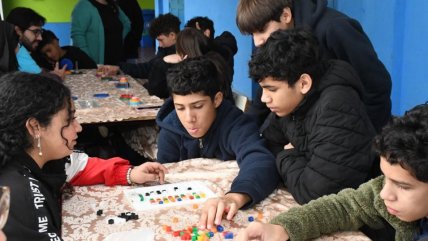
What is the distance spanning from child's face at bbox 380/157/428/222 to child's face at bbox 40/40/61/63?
4384mm

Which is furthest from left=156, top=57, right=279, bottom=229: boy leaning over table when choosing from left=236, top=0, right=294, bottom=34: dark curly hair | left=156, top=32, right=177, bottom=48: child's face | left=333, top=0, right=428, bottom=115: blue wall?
left=156, top=32, right=177, bottom=48: child's face

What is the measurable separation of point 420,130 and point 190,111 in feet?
3.67

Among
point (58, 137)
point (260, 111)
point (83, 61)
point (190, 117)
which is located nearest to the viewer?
point (58, 137)

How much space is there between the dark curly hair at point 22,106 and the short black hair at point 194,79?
27.3 inches

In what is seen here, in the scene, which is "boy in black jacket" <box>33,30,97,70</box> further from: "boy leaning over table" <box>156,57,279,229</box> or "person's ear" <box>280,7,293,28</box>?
"person's ear" <box>280,7,293,28</box>

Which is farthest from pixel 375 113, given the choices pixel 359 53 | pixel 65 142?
pixel 65 142

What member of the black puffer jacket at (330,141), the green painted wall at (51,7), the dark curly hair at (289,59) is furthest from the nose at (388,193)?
the green painted wall at (51,7)

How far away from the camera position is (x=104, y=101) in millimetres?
3617

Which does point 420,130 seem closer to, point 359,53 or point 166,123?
A: point 359,53

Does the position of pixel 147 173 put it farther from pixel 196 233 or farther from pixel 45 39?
pixel 45 39

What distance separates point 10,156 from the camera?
1465 millimetres

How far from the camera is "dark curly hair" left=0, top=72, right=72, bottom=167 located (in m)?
1.47

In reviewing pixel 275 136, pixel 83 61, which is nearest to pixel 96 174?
pixel 275 136

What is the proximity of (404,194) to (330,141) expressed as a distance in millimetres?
369
